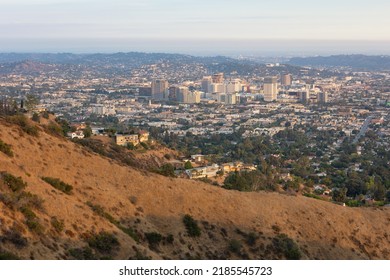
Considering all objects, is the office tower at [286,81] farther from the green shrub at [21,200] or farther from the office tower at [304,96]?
the green shrub at [21,200]

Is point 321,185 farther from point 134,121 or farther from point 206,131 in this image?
point 134,121

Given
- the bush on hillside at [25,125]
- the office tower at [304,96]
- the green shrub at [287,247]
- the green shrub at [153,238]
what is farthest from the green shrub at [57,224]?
the office tower at [304,96]

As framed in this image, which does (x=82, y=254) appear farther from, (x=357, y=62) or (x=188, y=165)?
(x=357, y=62)

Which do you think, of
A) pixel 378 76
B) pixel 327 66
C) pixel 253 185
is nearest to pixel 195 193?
pixel 253 185

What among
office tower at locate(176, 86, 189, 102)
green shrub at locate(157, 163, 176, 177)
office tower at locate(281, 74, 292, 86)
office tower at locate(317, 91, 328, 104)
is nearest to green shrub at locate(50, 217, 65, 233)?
green shrub at locate(157, 163, 176, 177)

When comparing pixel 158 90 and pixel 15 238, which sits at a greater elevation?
pixel 15 238

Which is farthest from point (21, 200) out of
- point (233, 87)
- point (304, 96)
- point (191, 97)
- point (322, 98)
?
point (233, 87)

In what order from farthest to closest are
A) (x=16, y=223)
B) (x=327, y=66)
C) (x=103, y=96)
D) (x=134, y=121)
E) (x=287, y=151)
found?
(x=327, y=66), (x=103, y=96), (x=134, y=121), (x=287, y=151), (x=16, y=223)

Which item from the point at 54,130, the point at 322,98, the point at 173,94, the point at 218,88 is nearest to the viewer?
the point at 54,130
